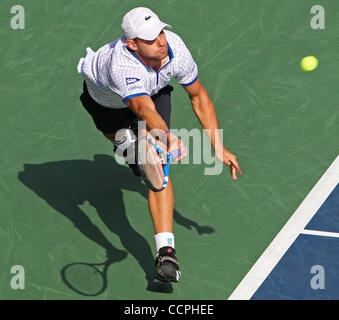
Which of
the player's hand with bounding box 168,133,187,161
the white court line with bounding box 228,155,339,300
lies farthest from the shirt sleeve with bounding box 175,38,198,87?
the white court line with bounding box 228,155,339,300

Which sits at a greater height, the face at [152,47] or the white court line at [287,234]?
the face at [152,47]

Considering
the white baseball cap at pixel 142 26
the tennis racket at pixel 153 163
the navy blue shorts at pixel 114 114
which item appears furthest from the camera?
the navy blue shorts at pixel 114 114

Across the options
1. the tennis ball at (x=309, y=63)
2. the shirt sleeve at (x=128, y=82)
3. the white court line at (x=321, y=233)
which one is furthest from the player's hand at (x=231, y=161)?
the tennis ball at (x=309, y=63)

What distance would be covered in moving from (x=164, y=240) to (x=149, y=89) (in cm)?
147

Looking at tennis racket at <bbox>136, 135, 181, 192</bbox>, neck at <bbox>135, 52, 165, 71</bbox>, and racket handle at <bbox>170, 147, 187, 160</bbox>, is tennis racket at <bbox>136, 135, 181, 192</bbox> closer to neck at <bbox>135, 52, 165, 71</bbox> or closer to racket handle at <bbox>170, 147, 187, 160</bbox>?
racket handle at <bbox>170, 147, 187, 160</bbox>

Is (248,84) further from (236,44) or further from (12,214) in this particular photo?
(12,214)

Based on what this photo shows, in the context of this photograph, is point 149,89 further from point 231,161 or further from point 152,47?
point 231,161

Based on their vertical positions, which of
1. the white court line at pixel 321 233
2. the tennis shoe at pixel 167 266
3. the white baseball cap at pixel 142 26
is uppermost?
the white baseball cap at pixel 142 26

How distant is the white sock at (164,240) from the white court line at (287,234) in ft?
2.59

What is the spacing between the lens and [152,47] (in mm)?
9031

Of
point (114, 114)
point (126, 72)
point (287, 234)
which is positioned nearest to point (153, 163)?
point (126, 72)

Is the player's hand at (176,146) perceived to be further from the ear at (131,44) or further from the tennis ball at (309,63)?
the tennis ball at (309,63)

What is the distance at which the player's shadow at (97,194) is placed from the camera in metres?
10.2
